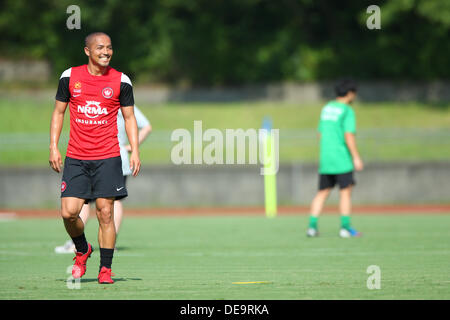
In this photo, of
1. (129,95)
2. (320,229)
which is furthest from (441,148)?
(129,95)

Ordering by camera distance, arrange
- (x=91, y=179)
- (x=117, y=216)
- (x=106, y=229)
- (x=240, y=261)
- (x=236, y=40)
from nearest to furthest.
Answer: (x=91, y=179) < (x=106, y=229) < (x=240, y=261) < (x=117, y=216) < (x=236, y=40)

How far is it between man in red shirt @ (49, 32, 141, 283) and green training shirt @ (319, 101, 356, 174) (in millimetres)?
5096

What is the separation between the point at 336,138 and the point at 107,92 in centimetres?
542

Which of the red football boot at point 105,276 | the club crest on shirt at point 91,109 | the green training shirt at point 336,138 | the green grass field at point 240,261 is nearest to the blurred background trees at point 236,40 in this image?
the green grass field at point 240,261

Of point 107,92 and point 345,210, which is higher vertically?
point 107,92

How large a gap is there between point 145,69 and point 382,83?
12.1 meters

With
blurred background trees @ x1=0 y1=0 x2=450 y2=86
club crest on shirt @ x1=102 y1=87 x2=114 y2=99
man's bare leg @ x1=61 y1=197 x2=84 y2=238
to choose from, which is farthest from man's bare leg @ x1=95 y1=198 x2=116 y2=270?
blurred background trees @ x1=0 y1=0 x2=450 y2=86

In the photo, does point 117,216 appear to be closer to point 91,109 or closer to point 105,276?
point 105,276

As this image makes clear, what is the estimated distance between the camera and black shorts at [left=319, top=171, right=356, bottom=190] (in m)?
11.7

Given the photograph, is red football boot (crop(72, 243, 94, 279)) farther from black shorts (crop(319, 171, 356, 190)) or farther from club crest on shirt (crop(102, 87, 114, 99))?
black shorts (crop(319, 171, 356, 190))

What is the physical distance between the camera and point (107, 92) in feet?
23.1

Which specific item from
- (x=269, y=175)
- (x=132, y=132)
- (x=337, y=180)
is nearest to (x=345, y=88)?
(x=337, y=180)
